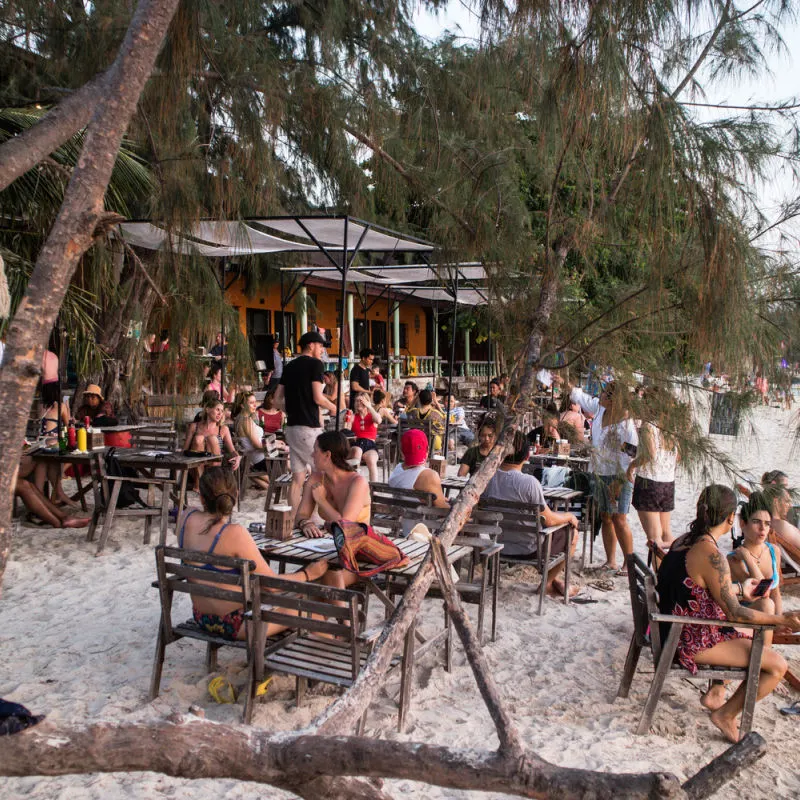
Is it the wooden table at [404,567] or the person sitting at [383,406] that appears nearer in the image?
the wooden table at [404,567]

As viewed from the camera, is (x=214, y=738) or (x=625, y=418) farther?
(x=625, y=418)

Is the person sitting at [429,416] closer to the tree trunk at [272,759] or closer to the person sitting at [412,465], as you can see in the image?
the person sitting at [412,465]

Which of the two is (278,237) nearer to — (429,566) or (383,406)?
(383,406)

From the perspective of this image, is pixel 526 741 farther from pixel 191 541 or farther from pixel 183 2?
pixel 183 2

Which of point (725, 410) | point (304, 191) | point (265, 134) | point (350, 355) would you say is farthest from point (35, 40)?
point (350, 355)

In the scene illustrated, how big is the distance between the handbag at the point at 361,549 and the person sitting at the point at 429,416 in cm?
607

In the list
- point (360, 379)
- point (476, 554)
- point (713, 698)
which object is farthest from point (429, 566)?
point (360, 379)

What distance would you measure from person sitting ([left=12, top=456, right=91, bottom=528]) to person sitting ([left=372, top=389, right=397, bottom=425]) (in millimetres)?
4512

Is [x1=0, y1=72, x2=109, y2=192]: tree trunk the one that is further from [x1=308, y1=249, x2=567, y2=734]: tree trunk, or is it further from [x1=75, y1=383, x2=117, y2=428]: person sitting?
[x1=75, y1=383, x2=117, y2=428]: person sitting

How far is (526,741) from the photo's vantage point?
360cm

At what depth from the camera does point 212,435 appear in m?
7.72

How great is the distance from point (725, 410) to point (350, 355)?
50.0 feet

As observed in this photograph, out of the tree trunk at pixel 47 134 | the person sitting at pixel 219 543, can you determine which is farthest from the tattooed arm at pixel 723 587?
the tree trunk at pixel 47 134

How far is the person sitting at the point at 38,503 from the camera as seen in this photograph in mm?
7148
